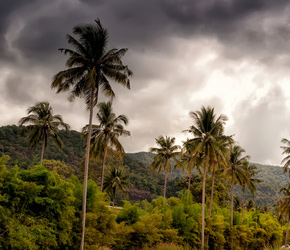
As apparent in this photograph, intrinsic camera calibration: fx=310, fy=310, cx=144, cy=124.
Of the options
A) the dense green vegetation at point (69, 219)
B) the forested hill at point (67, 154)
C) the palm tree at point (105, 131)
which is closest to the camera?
the dense green vegetation at point (69, 219)

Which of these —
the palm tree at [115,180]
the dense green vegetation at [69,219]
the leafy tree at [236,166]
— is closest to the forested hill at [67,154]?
the palm tree at [115,180]

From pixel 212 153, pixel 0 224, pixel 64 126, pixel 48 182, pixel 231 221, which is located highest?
pixel 64 126

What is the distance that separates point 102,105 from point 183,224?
52.5 feet

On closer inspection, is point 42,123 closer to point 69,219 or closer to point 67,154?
point 69,219

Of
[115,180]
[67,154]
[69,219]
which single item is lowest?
[69,219]

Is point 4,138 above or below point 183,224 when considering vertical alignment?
above

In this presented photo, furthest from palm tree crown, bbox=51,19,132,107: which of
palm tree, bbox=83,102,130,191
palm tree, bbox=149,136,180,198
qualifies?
palm tree, bbox=149,136,180,198

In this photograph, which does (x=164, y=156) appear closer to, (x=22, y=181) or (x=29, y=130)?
(x=29, y=130)

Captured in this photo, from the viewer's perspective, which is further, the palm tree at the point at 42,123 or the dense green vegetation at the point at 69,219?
the palm tree at the point at 42,123

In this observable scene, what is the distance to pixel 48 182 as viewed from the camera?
66.6ft

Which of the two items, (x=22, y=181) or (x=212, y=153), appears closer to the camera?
(x=22, y=181)

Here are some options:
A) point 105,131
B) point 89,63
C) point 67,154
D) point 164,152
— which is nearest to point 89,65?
point 89,63

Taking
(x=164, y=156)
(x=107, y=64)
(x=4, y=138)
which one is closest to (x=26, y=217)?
(x=107, y=64)

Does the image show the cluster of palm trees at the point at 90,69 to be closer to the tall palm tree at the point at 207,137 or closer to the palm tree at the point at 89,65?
the palm tree at the point at 89,65
